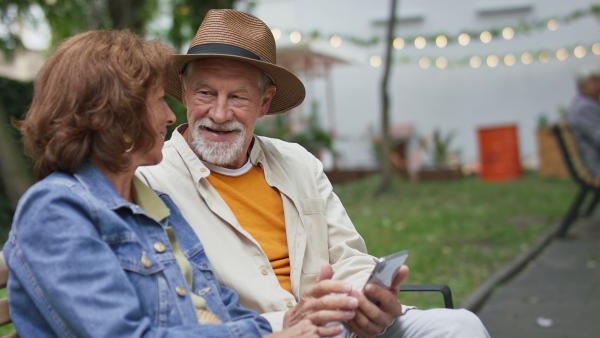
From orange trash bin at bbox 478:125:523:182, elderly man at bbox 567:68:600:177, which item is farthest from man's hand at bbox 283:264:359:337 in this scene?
orange trash bin at bbox 478:125:523:182

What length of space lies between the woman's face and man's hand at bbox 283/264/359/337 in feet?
1.92

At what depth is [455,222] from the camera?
8.12 meters

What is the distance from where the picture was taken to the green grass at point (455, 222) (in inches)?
226

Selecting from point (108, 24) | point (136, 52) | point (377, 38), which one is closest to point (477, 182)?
point (377, 38)

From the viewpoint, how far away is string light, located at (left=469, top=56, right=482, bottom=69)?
1691 cm

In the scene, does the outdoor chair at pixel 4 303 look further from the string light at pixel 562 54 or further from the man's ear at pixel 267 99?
the string light at pixel 562 54

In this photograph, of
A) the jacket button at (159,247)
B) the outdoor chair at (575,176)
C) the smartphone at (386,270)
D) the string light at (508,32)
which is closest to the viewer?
the jacket button at (159,247)

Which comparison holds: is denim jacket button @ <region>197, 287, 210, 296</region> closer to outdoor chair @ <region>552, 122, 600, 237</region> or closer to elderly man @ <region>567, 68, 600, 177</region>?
outdoor chair @ <region>552, 122, 600, 237</region>

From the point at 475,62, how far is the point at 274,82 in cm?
1491

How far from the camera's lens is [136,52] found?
183cm

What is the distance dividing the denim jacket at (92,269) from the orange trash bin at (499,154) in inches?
488

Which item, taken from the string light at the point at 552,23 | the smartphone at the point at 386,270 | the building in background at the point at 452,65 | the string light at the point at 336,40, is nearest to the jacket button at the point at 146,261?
the smartphone at the point at 386,270

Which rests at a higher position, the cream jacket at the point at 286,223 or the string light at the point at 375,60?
the string light at the point at 375,60

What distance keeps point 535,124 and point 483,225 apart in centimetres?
Result: 947
